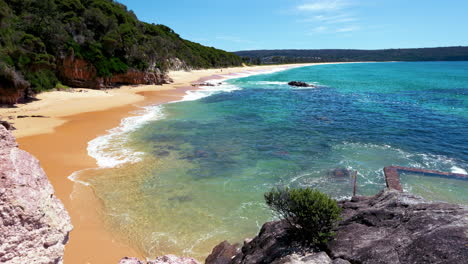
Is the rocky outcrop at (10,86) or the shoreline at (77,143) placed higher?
the rocky outcrop at (10,86)

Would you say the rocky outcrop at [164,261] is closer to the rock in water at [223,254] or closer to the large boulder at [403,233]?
the rock in water at [223,254]

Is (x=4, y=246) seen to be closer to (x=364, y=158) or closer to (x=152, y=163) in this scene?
(x=152, y=163)

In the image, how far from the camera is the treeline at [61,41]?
2730 centimetres

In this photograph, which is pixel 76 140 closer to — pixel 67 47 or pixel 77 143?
pixel 77 143

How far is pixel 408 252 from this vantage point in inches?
177

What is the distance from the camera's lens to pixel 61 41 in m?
33.8

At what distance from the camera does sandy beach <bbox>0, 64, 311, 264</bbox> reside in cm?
812

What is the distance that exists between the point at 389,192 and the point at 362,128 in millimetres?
17274

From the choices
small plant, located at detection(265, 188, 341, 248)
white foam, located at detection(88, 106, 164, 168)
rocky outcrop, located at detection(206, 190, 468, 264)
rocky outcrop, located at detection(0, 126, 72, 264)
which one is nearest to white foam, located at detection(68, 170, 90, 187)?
white foam, located at detection(88, 106, 164, 168)

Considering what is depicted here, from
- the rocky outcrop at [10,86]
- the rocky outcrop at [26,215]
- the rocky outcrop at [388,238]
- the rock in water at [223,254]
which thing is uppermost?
the rocky outcrop at [10,86]

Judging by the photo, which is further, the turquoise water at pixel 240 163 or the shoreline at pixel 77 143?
the turquoise water at pixel 240 163

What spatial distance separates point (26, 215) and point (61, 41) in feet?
121

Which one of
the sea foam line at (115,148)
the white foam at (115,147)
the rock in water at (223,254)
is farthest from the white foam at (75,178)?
the rock in water at (223,254)

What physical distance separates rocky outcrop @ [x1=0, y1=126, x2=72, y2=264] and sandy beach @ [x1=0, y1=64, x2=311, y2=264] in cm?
353
